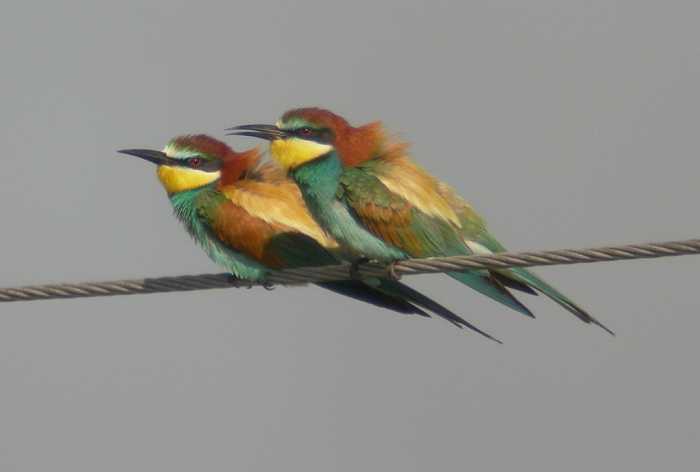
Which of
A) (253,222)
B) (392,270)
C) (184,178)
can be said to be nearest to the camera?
(392,270)

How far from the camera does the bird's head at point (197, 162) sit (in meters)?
4.62

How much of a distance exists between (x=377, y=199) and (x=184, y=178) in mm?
1099

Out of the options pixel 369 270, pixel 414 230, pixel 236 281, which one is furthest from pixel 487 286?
pixel 236 281

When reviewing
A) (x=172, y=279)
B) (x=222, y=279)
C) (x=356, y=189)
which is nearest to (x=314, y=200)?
(x=356, y=189)

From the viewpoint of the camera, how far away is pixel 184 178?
182 inches

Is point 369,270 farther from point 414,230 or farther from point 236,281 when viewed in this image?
point 236,281

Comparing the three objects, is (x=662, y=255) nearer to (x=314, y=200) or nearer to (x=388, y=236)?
(x=388, y=236)

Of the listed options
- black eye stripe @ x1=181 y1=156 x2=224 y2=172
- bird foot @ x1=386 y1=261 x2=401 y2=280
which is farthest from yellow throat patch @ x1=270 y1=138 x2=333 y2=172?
bird foot @ x1=386 y1=261 x2=401 y2=280

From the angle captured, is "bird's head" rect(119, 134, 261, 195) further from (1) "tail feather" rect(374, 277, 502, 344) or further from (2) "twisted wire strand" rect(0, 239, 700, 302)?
(1) "tail feather" rect(374, 277, 502, 344)

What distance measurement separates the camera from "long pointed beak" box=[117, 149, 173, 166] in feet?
15.4

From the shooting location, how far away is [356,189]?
160 inches

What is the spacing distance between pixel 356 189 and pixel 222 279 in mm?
680

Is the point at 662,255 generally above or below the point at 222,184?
below

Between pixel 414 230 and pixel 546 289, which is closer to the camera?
pixel 546 289
